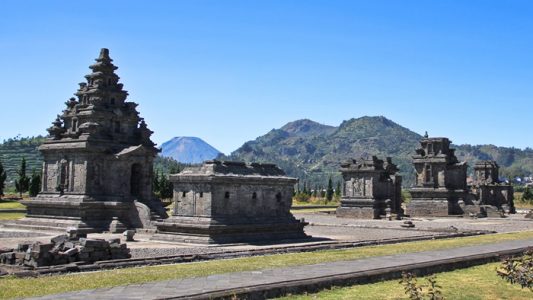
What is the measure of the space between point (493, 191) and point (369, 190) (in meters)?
21.9

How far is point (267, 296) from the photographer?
43.1 feet

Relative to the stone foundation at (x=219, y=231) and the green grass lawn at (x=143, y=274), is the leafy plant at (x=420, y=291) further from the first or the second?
the stone foundation at (x=219, y=231)

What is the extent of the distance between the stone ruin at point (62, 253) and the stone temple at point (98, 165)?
1597 cm

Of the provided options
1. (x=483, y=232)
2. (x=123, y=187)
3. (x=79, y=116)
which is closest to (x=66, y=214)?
(x=123, y=187)

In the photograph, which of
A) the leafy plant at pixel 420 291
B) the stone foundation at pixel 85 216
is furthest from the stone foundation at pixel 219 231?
the leafy plant at pixel 420 291

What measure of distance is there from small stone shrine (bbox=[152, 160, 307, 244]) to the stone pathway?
1065cm

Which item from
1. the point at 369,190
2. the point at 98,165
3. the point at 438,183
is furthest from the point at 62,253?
the point at 438,183

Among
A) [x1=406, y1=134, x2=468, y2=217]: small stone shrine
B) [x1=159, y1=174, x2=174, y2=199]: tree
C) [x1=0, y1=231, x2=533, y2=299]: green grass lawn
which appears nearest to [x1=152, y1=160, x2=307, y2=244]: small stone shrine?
[x1=0, y1=231, x2=533, y2=299]: green grass lawn

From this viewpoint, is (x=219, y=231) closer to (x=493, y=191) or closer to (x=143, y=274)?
(x=143, y=274)

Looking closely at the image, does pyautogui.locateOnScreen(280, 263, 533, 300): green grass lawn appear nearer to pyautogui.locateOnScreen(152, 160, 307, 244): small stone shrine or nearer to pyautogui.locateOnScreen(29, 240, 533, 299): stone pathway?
pyautogui.locateOnScreen(29, 240, 533, 299): stone pathway

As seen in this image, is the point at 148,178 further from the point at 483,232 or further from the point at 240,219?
the point at 483,232

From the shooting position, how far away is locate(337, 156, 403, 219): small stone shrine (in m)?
58.7

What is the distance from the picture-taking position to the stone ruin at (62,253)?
741 inches

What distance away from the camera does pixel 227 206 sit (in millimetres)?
29719
